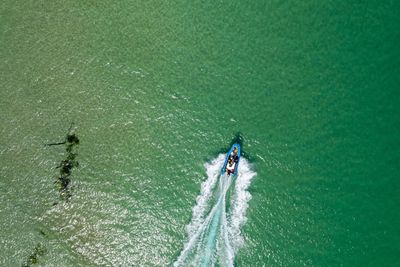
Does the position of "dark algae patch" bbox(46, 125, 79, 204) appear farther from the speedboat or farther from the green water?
the speedboat

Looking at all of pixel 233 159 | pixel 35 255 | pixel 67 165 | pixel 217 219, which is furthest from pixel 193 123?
pixel 35 255

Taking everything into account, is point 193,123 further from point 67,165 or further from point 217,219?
point 67,165

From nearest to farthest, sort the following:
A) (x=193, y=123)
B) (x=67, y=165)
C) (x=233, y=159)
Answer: (x=233, y=159) → (x=193, y=123) → (x=67, y=165)

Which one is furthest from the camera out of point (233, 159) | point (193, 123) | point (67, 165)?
point (67, 165)

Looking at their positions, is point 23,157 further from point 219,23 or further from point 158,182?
point 219,23

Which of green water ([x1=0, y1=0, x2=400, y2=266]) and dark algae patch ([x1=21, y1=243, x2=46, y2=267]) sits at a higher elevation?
green water ([x1=0, y1=0, x2=400, y2=266])

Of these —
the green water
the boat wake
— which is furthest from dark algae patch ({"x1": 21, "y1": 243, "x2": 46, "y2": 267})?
the boat wake

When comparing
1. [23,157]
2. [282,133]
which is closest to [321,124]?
[282,133]
